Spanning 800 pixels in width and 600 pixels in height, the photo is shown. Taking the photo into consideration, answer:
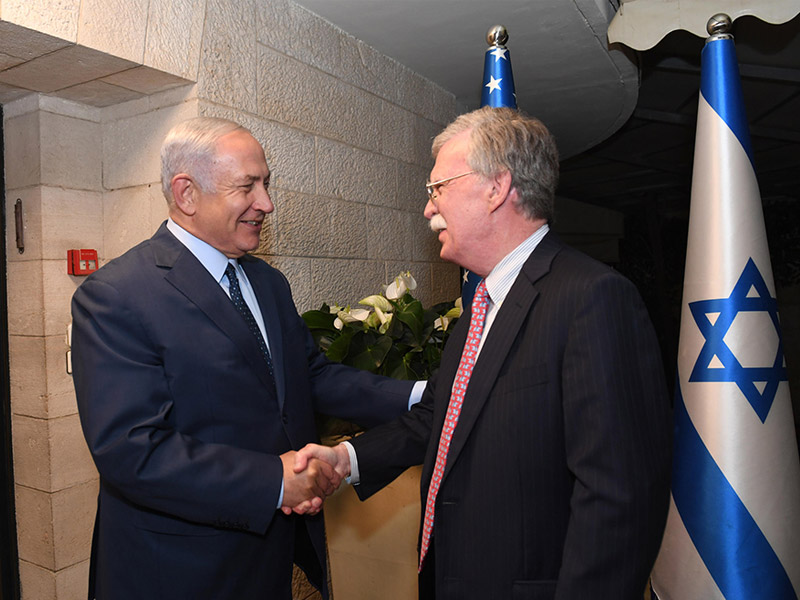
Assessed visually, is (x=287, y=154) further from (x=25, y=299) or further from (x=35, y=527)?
(x=35, y=527)

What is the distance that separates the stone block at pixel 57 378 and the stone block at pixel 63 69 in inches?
33.2

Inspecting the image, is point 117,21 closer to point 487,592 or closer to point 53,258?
point 53,258

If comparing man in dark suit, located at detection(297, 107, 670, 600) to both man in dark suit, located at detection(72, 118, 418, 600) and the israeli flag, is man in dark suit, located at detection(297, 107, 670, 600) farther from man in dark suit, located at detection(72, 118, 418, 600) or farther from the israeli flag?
the israeli flag

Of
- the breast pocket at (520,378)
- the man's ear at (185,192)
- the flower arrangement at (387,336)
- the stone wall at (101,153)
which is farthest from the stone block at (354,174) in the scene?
the breast pocket at (520,378)

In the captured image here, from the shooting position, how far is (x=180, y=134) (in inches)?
60.0

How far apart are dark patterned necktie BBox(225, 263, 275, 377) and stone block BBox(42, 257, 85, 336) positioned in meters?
0.93

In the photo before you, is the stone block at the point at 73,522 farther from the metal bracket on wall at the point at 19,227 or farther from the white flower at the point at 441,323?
the white flower at the point at 441,323

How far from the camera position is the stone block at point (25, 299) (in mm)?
2141

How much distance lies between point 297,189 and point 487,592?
1.78 m

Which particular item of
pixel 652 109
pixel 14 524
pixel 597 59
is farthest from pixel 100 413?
pixel 652 109

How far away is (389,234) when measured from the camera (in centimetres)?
311

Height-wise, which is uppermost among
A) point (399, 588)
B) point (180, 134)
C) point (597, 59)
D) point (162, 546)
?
point (597, 59)

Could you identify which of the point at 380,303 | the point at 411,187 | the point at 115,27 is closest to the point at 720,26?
the point at 380,303

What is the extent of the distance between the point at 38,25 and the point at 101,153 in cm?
69
